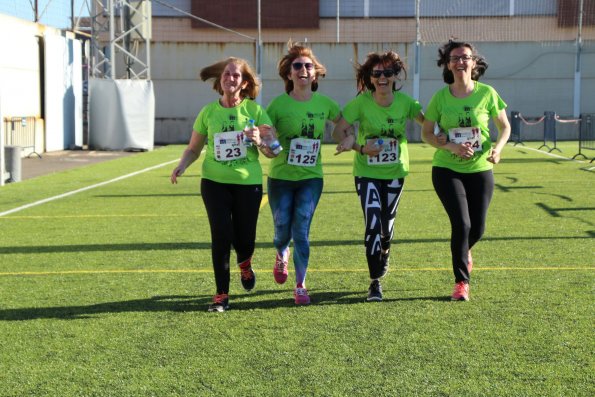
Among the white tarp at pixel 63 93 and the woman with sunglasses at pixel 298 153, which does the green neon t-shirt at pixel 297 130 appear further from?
the white tarp at pixel 63 93

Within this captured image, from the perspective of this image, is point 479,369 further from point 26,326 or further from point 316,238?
point 316,238

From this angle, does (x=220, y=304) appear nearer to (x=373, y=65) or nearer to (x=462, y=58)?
(x=373, y=65)

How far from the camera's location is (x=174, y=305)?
24.7 feet

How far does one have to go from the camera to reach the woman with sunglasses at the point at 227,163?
735 cm

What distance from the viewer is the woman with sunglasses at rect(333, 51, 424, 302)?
7730 millimetres

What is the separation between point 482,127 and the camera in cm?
777

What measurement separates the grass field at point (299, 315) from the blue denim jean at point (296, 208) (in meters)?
0.37

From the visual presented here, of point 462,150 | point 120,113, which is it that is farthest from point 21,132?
point 462,150

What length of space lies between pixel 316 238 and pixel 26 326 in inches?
194

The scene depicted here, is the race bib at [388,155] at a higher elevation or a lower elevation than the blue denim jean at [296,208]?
higher

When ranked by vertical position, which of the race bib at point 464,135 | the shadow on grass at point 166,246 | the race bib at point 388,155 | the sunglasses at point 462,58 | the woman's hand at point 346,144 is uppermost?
the sunglasses at point 462,58

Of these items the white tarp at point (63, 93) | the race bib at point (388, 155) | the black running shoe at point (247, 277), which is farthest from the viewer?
the white tarp at point (63, 93)

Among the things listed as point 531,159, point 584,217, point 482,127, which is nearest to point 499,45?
point 531,159

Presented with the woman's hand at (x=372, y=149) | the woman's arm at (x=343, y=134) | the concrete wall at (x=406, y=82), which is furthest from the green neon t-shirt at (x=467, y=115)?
the concrete wall at (x=406, y=82)
